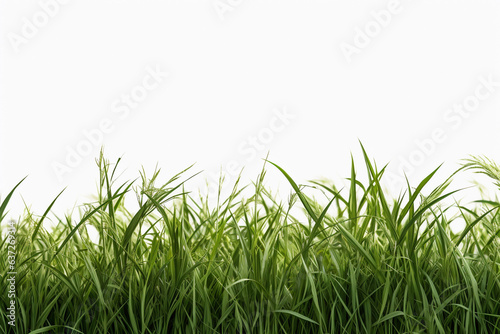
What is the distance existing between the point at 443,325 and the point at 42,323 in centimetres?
121

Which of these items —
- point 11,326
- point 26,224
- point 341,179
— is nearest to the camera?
point 11,326

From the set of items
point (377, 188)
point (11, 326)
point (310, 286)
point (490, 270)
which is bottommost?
point (11, 326)

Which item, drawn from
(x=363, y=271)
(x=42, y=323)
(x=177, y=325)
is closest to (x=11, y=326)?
(x=42, y=323)

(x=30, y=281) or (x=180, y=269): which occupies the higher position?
(x=180, y=269)

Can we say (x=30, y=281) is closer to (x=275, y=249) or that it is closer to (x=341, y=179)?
(x=275, y=249)

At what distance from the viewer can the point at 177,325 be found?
4.57 feet

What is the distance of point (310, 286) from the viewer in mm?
1400

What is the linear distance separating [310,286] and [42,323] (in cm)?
A: 83

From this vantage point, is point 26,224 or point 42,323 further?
point 26,224

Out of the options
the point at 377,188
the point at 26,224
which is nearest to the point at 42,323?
the point at 26,224

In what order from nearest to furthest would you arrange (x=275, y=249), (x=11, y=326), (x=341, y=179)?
1. (x=275, y=249)
2. (x=11, y=326)
3. (x=341, y=179)

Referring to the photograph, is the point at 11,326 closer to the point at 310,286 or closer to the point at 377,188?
the point at 310,286

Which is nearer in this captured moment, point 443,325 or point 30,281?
point 443,325

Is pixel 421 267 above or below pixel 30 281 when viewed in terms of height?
above
